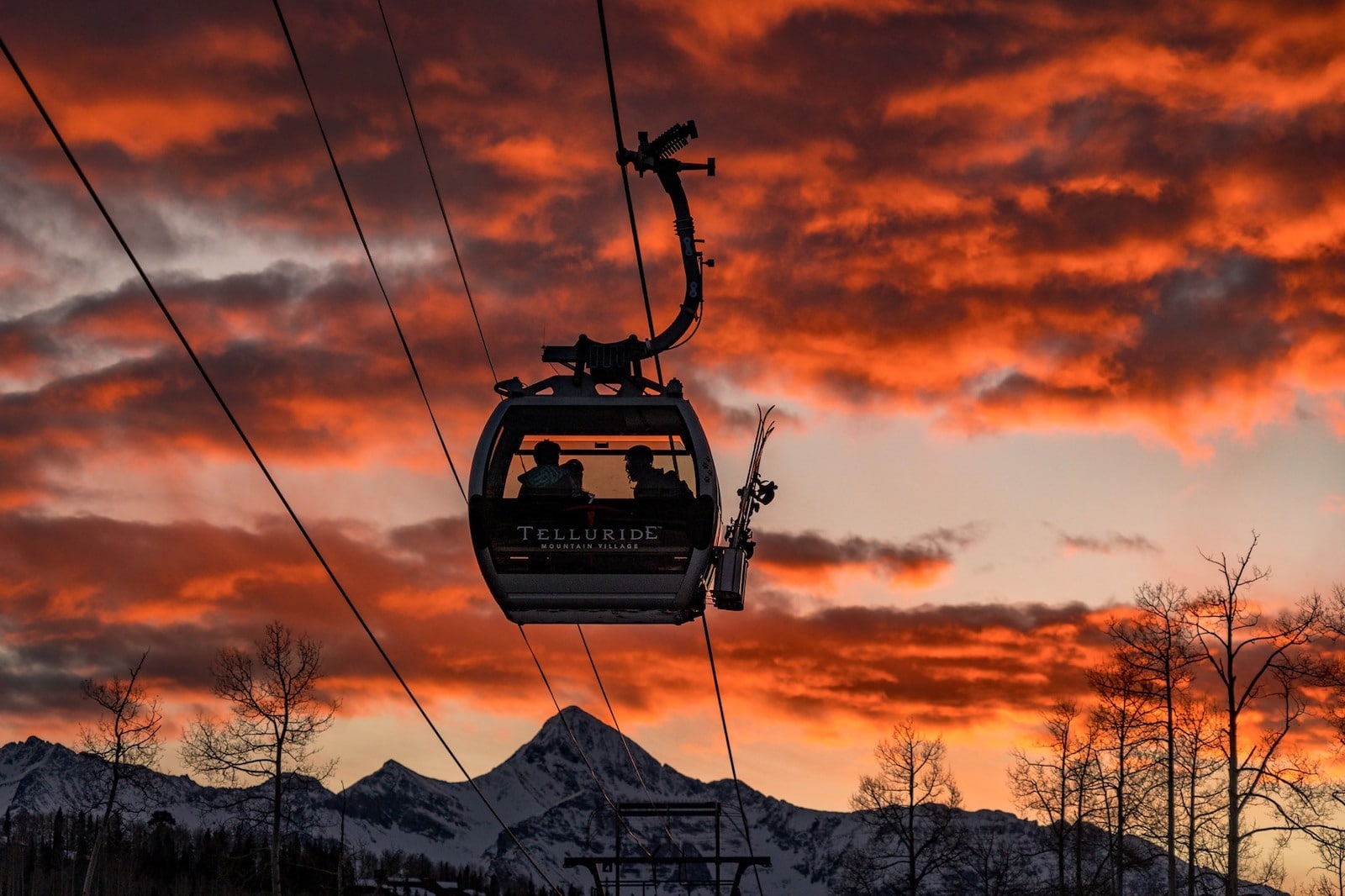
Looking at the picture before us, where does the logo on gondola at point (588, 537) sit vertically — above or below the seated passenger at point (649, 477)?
below

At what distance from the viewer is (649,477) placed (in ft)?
71.1

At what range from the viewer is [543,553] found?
2133 cm

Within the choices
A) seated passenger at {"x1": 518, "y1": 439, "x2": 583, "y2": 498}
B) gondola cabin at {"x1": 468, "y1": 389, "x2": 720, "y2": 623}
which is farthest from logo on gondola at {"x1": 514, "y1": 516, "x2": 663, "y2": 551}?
seated passenger at {"x1": 518, "y1": 439, "x2": 583, "y2": 498}

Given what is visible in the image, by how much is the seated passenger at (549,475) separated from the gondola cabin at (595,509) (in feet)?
0.05

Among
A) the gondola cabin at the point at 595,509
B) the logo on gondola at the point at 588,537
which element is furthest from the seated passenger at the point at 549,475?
the logo on gondola at the point at 588,537

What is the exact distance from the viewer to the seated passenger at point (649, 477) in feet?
70.7

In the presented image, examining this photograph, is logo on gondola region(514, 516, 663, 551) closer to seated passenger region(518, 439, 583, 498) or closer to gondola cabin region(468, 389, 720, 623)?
gondola cabin region(468, 389, 720, 623)

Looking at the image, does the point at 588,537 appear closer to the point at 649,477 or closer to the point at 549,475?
the point at 549,475

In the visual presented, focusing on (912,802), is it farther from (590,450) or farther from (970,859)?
(590,450)

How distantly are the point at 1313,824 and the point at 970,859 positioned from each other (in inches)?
1244

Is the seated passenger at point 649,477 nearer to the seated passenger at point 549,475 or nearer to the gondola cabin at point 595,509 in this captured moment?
the gondola cabin at point 595,509

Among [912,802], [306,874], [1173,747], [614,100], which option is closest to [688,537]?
[614,100]

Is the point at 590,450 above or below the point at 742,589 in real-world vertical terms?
above

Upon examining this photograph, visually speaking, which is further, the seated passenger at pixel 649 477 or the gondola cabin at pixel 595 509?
the seated passenger at pixel 649 477
